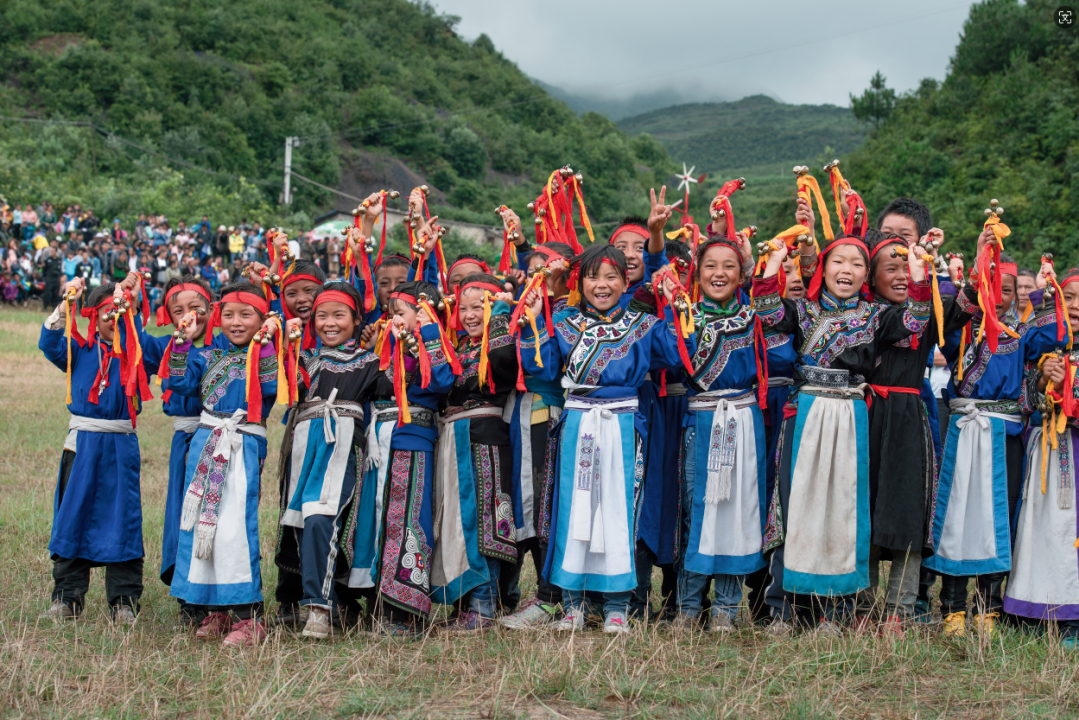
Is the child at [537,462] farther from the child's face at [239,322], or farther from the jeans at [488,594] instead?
the child's face at [239,322]

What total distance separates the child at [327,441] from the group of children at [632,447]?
0.01m

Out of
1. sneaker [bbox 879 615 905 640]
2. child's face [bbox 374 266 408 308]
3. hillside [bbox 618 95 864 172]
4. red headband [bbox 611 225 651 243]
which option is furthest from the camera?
hillside [bbox 618 95 864 172]

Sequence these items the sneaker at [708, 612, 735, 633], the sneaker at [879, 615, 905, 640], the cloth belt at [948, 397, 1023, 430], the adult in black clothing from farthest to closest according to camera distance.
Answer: the adult in black clothing, the cloth belt at [948, 397, 1023, 430], the sneaker at [708, 612, 735, 633], the sneaker at [879, 615, 905, 640]

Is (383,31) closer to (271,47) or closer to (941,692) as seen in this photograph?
(271,47)

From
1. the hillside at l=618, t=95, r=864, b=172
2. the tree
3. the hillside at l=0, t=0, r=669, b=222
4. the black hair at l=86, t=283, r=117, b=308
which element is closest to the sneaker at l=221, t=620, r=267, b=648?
the black hair at l=86, t=283, r=117, b=308

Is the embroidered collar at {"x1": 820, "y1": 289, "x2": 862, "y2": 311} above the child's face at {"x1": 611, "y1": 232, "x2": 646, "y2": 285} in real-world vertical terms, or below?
below

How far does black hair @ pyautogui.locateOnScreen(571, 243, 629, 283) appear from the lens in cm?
459

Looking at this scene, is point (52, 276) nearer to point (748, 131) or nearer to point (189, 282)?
point (189, 282)

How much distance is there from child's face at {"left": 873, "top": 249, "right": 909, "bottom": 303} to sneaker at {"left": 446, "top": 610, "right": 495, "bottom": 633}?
245 cm

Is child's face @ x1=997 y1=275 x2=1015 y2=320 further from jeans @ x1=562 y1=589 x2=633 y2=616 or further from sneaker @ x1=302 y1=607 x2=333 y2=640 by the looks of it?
sneaker @ x1=302 y1=607 x2=333 y2=640

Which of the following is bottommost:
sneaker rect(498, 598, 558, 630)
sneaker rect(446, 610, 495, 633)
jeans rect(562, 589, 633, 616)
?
sneaker rect(446, 610, 495, 633)

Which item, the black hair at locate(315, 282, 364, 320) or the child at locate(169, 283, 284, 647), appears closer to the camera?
the child at locate(169, 283, 284, 647)

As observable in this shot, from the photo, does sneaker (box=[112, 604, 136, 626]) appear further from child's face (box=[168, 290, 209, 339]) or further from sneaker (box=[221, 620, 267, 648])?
child's face (box=[168, 290, 209, 339])

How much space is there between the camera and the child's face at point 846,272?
14.4 ft
